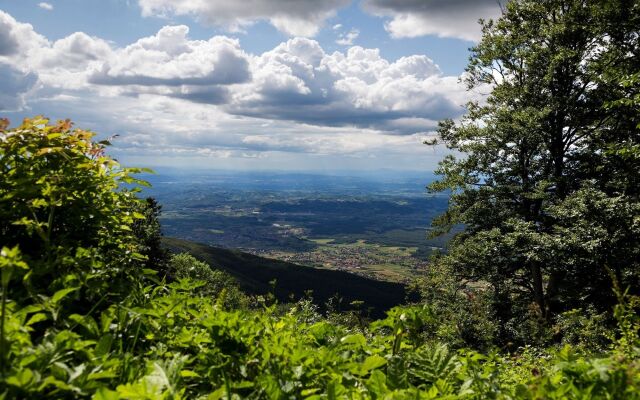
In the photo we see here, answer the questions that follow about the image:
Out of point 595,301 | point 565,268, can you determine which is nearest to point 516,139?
point 565,268

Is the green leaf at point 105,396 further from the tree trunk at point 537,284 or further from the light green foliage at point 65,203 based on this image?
Answer: the tree trunk at point 537,284

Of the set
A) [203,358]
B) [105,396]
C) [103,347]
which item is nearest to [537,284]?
[203,358]

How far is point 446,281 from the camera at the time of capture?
2558 cm

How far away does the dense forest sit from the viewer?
7.69 ft

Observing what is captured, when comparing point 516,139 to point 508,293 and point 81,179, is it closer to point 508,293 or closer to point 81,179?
point 508,293

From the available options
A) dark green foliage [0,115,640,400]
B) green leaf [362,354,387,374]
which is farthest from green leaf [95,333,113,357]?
green leaf [362,354,387,374]

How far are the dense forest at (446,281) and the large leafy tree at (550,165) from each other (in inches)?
4.9

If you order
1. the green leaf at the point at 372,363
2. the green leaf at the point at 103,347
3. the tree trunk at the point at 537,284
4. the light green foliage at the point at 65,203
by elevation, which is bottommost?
the tree trunk at the point at 537,284

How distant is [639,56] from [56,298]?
2603 centimetres

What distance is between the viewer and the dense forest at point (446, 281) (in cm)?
234

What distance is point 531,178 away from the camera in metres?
25.5

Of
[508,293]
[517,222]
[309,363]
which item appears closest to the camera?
[309,363]

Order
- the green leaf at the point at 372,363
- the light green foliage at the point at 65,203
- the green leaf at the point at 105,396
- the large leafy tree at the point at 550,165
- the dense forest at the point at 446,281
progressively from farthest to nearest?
1. the large leafy tree at the point at 550,165
2. the light green foliage at the point at 65,203
3. the green leaf at the point at 372,363
4. the dense forest at the point at 446,281
5. the green leaf at the point at 105,396

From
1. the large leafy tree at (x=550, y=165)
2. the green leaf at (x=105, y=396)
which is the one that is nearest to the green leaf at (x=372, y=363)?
the green leaf at (x=105, y=396)
